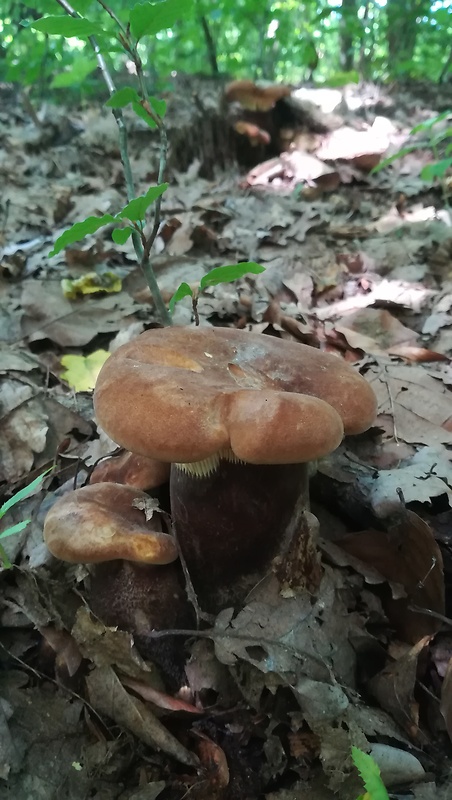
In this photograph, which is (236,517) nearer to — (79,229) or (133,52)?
(79,229)

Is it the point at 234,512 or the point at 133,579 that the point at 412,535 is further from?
the point at 133,579

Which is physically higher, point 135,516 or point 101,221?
point 101,221

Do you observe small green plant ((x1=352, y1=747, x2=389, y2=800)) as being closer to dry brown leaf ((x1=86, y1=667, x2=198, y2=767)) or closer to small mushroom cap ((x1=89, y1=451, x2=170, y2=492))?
dry brown leaf ((x1=86, y1=667, x2=198, y2=767))

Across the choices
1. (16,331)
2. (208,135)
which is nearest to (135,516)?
(16,331)

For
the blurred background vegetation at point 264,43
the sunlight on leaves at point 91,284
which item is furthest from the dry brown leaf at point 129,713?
the blurred background vegetation at point 264,43

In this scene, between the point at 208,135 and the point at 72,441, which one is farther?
the point at 208,135

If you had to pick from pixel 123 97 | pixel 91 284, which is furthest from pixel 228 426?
pixel 91 284

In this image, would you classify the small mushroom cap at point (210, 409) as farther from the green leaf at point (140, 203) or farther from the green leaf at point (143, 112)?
the green leaf at point (143, 112)
